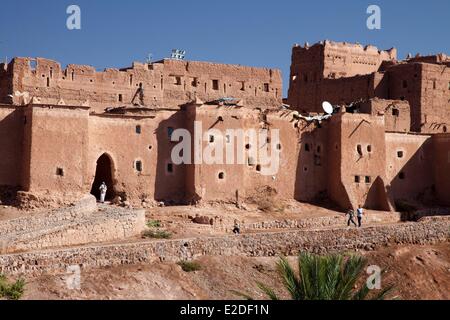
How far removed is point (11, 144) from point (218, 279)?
1039 cm

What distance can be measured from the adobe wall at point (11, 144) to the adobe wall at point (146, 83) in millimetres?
3048

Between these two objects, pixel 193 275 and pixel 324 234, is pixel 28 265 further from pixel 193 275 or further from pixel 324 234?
pixel 324 234

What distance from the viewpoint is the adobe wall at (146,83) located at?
3575cm

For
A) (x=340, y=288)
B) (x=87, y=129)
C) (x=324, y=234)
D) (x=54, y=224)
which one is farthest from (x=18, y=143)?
(x=340, y=288)

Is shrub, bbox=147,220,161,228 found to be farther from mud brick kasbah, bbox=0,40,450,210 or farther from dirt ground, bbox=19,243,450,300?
dirt ground, bbox=19,243,450,300

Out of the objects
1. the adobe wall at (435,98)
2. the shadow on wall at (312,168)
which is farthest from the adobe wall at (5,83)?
the adobe wall at (435,98)

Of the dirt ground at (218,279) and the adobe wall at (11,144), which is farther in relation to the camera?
the adobe wall at (11,144)

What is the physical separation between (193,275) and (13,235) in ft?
20.6

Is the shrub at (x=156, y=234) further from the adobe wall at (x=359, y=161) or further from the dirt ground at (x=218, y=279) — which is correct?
the adobe wall at (x=359, y=161)

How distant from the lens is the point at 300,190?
127ft

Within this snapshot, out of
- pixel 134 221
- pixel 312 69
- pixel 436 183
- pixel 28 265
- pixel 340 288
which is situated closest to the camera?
pixel 340 288

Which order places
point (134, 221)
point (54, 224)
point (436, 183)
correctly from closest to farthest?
A: point (54, 224), point (134, 221), point (436, 183)

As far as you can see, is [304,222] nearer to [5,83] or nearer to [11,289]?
[5,83]

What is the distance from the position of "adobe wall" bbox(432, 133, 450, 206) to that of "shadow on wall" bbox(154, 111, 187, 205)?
1422cm
